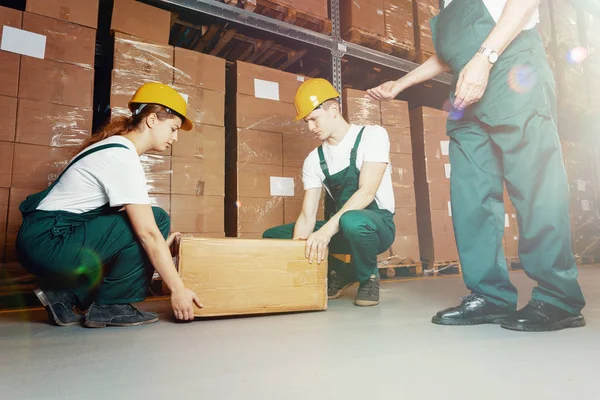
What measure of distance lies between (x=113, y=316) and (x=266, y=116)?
1.91 meters

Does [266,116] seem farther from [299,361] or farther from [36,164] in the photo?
[299,361]

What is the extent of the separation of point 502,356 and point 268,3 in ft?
9.71

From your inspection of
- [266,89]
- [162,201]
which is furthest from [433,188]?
[162,201]

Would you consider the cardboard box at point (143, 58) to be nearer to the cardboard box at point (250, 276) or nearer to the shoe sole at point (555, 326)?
the cardboard box at point (250, 276)

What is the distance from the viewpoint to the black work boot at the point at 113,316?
1604 millimetres

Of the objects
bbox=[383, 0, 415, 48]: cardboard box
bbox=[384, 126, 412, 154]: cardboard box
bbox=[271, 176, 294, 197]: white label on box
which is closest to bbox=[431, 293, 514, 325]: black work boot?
bbox=[271, 176, 294, 197]: white label on box

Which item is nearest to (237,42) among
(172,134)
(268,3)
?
(268,3)

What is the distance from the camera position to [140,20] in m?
2.70

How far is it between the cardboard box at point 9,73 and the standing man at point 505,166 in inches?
95.4

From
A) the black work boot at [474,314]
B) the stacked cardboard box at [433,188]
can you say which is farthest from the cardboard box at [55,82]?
the stacked cardboard box at [433,188]

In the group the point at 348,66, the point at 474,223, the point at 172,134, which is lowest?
the point at 474,223

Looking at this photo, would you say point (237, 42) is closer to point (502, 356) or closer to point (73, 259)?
point (73, 259)

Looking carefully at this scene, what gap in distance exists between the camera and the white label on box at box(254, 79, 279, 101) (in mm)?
3057

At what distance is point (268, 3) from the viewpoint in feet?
10.1
